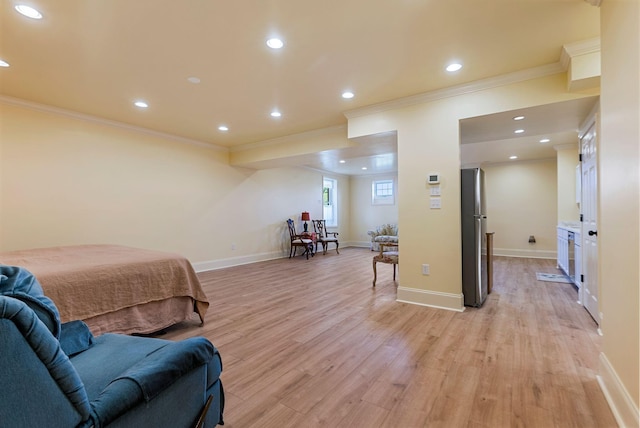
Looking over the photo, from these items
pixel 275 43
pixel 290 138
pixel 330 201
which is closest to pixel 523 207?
pixel 330 201

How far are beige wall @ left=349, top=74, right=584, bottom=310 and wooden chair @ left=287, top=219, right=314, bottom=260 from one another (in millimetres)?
3959

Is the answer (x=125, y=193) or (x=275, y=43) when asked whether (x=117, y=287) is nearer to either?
(x=275, y=43)

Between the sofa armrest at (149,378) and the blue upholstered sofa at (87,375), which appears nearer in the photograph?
the blue upholstered sofa at (87,375)

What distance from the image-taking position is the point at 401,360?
2215 millimetres

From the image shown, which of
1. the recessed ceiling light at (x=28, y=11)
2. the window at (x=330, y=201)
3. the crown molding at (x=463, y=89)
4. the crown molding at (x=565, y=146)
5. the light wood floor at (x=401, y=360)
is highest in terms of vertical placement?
the recessed ceiling light at (x=28, y=11)

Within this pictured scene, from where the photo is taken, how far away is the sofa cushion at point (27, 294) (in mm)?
881

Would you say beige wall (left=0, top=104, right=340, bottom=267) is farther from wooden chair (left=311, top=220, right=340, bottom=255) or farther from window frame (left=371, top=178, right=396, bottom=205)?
window frame (left=371, top=178, right=396, bottom=205)

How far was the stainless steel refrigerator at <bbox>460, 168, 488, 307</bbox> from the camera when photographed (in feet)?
11.1

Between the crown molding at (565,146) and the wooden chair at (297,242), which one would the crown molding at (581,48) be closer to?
the crown molding at (565,146)

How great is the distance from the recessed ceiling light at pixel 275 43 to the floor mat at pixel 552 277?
5.28 metres

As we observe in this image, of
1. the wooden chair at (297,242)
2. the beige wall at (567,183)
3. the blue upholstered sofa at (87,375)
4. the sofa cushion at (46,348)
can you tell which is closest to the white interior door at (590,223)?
the beige wall at (567,183)

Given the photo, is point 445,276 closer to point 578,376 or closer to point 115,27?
point 578,376

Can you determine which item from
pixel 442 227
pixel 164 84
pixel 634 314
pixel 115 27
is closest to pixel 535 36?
pixel 442 227

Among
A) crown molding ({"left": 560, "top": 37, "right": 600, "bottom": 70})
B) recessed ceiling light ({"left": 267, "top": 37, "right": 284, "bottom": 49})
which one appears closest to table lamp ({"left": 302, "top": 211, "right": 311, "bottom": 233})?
recessed ceiling light ({"left": 267, "top": 37, "right": 284, "bottom": 49})
